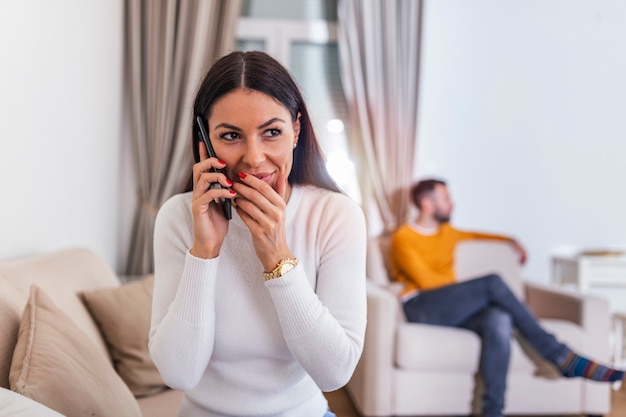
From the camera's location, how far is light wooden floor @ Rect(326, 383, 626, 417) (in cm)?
302

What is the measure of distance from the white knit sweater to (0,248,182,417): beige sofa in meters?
0.19

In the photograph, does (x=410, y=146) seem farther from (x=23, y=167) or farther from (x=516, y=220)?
(x=23, y=167)

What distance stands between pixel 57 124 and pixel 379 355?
61.7 inches

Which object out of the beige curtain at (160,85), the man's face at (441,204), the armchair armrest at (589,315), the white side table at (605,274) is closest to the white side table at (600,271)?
the white side table at (605,274)

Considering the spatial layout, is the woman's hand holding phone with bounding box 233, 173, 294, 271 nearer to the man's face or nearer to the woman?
the woman

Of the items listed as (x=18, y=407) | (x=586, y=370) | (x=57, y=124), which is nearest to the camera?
(x=18, y=407)

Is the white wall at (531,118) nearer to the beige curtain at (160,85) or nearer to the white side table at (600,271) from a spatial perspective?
the white side table at (600,271)

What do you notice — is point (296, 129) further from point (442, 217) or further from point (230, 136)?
point (442, 217)

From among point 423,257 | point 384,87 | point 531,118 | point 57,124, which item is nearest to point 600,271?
point 531,118

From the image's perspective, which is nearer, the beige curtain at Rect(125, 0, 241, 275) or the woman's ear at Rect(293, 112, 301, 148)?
the woman's ear at Rect(293, 112, 301, 148)

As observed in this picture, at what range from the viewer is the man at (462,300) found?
269 cm

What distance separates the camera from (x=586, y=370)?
2629 millimetres

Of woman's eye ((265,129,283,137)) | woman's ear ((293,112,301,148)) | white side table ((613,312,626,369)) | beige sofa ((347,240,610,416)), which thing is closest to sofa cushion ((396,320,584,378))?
beige sofa ((347,240,610,416))

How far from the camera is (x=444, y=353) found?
278 cm
